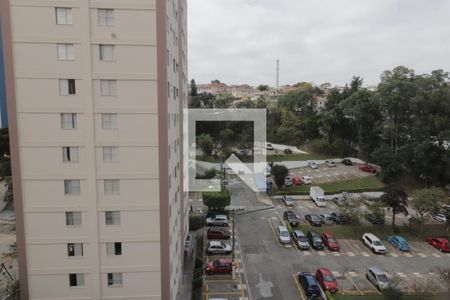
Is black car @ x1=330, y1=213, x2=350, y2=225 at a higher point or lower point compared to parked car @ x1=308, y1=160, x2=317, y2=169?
lower

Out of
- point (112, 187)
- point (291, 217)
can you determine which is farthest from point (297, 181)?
point (112, 187)

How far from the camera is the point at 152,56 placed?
11922mm

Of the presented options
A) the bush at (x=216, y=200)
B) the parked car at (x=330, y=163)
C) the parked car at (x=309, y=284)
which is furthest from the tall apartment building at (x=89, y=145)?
the parked car at (x=330, y=163)

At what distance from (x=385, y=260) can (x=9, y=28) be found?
78.6ft

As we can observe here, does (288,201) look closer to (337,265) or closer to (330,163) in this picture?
(337,265)

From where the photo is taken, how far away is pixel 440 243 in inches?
891

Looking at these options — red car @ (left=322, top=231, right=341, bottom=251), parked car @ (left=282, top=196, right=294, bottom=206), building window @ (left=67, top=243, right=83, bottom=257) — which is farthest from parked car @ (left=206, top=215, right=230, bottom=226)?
building window @ (left=67, top=243, right=83, bottom=257)

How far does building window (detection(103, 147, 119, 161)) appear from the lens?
1230 centimetres

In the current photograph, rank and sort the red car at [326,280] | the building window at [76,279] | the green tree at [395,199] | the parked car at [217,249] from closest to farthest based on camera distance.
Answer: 1. the building window at [76,279]
2. the red car at [326,280]
3. the parked car at [217,249]
4. the green tree at [395,199]

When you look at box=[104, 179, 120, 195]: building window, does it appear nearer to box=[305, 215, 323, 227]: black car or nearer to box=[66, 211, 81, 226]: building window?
box=[66, 211, 81, 226]: building window

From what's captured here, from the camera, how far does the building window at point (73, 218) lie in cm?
1249

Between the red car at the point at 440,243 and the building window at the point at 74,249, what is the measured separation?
77.8 feet

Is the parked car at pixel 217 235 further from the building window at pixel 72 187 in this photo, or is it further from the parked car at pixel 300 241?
the building window at pixel 72 187

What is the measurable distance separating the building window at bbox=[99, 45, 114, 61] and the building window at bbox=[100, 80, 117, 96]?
855 millimetres
